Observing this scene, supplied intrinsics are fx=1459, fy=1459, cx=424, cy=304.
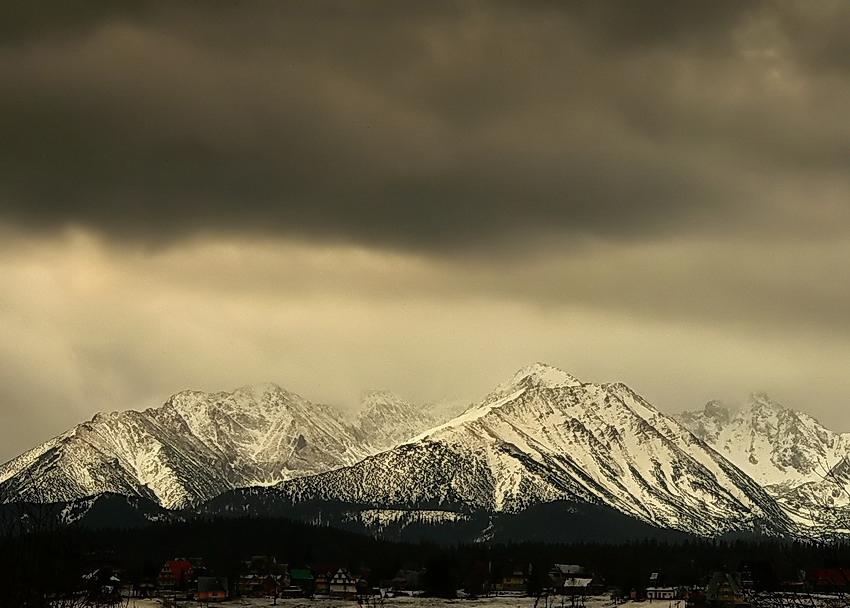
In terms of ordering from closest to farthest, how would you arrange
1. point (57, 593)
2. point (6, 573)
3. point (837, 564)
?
point (837, 564), point (6, 573), point (57, 593)

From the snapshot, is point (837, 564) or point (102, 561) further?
point (102, 561)

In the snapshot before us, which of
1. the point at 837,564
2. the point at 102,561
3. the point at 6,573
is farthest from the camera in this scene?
the point at 102,561

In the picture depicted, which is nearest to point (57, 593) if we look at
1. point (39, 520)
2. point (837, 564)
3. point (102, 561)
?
point (102, 561)

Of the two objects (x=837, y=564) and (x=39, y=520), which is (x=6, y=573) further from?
(x=837, y=564)

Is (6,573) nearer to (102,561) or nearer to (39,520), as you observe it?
(39,520)

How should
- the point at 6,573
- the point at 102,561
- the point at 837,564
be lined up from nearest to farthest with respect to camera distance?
the point at 837,564 → the point at 6,573 → the point at 102,561

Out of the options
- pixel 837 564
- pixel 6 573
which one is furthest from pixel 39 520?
pixel 837 564

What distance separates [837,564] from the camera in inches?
3019

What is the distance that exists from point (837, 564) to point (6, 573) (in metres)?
61.8

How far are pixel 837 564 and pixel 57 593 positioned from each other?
92.3 m

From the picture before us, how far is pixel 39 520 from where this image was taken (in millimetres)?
109938

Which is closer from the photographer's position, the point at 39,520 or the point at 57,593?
the point at 39,520

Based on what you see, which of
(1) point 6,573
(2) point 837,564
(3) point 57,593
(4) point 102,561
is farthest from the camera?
(4) point 102,561

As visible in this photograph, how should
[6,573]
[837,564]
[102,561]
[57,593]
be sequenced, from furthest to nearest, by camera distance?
1. [102,561]
2. [57,593]
3. [6,573]
4. [837,564]
